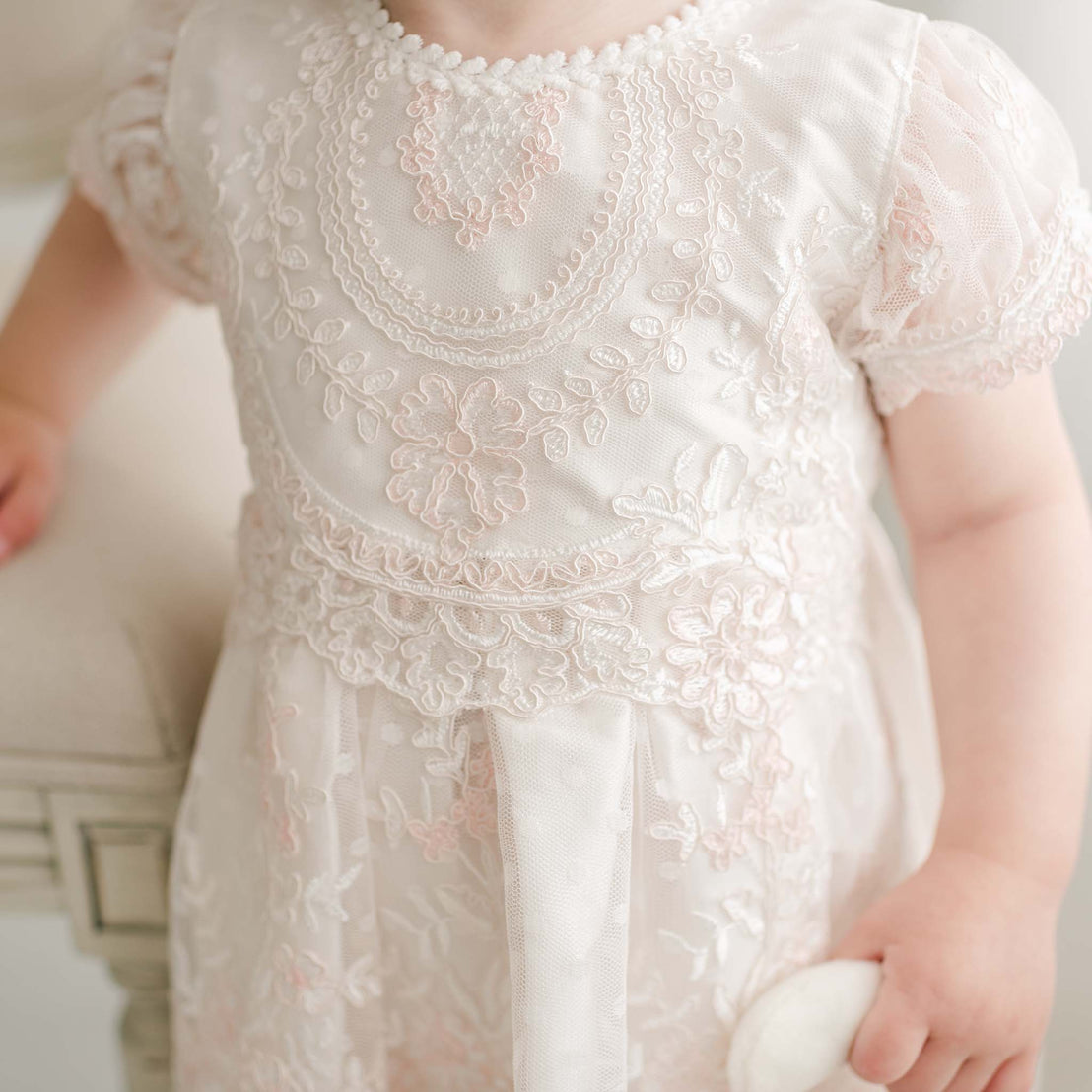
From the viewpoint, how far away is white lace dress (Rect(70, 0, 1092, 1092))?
521mm

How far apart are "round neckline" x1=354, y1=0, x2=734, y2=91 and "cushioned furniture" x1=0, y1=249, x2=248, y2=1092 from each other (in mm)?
363

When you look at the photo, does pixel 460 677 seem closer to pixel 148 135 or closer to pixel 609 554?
pixel 609 554

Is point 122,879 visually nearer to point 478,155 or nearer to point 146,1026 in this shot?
point 146,1026

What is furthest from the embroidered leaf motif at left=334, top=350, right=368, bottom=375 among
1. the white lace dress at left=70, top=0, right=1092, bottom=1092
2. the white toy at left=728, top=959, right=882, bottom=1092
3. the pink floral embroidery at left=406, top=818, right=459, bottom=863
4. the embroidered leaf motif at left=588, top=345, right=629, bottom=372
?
the white toy at left=728, top=959, right=882, bottom=1092

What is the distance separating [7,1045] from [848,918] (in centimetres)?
81

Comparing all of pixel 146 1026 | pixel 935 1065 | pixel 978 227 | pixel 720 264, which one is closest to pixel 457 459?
pixel 720 264

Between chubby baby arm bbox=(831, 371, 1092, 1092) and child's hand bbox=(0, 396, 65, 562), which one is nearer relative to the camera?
chubby baby arm bbox=(831, 371, 1092, 1092)

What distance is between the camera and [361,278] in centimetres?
55

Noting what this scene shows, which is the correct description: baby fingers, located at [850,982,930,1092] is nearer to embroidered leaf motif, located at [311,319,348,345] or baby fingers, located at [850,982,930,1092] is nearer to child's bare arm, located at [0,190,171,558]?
embroidered leaf motif, located at [311,319,348,345]

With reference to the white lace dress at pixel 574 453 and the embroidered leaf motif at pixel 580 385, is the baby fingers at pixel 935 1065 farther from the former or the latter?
the embroidered leaf motif at pixel 580 385

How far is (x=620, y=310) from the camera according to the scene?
1.72 feet

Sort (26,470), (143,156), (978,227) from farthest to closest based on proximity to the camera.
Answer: (26,470) → (143,156) → (978,227)

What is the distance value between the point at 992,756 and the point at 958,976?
110 mm

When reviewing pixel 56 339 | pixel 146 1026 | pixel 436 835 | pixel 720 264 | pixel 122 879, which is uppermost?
pixel 720 264
